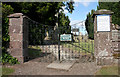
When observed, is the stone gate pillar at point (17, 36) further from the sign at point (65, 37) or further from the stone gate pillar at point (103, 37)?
the stone gate pillar at point (103, 37)

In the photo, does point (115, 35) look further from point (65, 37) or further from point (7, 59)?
point (7, 59)

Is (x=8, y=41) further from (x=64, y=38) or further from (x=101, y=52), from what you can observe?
(x=101, y=52)

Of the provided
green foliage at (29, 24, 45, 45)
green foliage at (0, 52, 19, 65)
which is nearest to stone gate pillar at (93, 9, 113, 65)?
green foliage at (0, 52, 19, 65)

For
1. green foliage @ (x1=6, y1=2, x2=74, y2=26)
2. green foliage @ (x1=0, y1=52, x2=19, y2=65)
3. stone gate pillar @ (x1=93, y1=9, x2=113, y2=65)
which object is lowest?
green foliage @ (x1=0, y1=52, x2=19, y2=65)

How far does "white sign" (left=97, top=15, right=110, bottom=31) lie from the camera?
516cm

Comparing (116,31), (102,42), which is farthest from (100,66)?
(116,31)

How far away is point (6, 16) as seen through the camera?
18.4ft

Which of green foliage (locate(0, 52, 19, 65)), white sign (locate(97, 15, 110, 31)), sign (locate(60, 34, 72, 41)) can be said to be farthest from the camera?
sign (locate(60, 34, 72, 41))

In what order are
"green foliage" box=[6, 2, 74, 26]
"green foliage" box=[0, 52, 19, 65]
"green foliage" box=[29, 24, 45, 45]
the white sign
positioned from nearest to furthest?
1. the white sign
2. "green foliage" box=[0, 52, 19, 65]
3. "green foliage" box=[6, 2, 74, 26]
4. "green foliage" box=[29, 24, 45, 45]

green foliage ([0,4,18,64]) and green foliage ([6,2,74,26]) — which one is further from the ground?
green foliage ([6,2,74,26])

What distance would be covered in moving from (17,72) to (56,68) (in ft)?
5.07

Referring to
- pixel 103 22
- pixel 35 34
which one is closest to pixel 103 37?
pixel 103 22

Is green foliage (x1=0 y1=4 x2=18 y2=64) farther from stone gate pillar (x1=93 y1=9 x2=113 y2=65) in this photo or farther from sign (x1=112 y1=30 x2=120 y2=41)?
sign (x1=112 y1=30 x2=120 y2=41)

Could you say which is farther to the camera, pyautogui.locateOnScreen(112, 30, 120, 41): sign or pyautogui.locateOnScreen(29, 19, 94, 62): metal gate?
pyautogui.locateOnScreen(29, 19, 94, 62): metal gate
